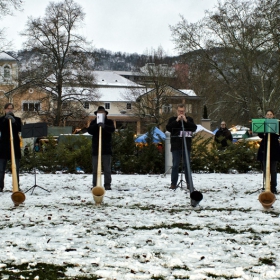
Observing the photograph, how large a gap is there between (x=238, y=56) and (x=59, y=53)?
679 inches

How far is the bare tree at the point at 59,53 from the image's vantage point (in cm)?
5109

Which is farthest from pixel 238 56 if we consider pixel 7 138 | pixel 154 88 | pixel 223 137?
pixel 7 138

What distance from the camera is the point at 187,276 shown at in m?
4.46

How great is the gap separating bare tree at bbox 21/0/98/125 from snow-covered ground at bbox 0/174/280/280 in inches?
1650

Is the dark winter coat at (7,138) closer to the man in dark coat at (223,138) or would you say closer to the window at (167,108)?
the man in dark coat at (223,138)

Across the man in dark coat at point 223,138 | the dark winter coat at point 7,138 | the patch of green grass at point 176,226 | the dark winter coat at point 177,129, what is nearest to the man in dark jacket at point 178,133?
the dark winter coat at point 177,129

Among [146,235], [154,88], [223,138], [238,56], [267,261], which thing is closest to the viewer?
[267,261]

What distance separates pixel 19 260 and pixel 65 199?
16.1 feet

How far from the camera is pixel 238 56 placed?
46531 mm

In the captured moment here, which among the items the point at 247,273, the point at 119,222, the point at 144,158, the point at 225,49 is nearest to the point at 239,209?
the point at 119,222

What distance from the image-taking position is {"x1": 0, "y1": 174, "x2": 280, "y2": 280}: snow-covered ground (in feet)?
15.6

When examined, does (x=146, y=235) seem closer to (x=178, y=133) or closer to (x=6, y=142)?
(x=178, y=133)

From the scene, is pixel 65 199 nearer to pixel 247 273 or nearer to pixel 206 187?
pixel 206 187

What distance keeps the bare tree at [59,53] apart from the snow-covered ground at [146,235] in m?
41.9
